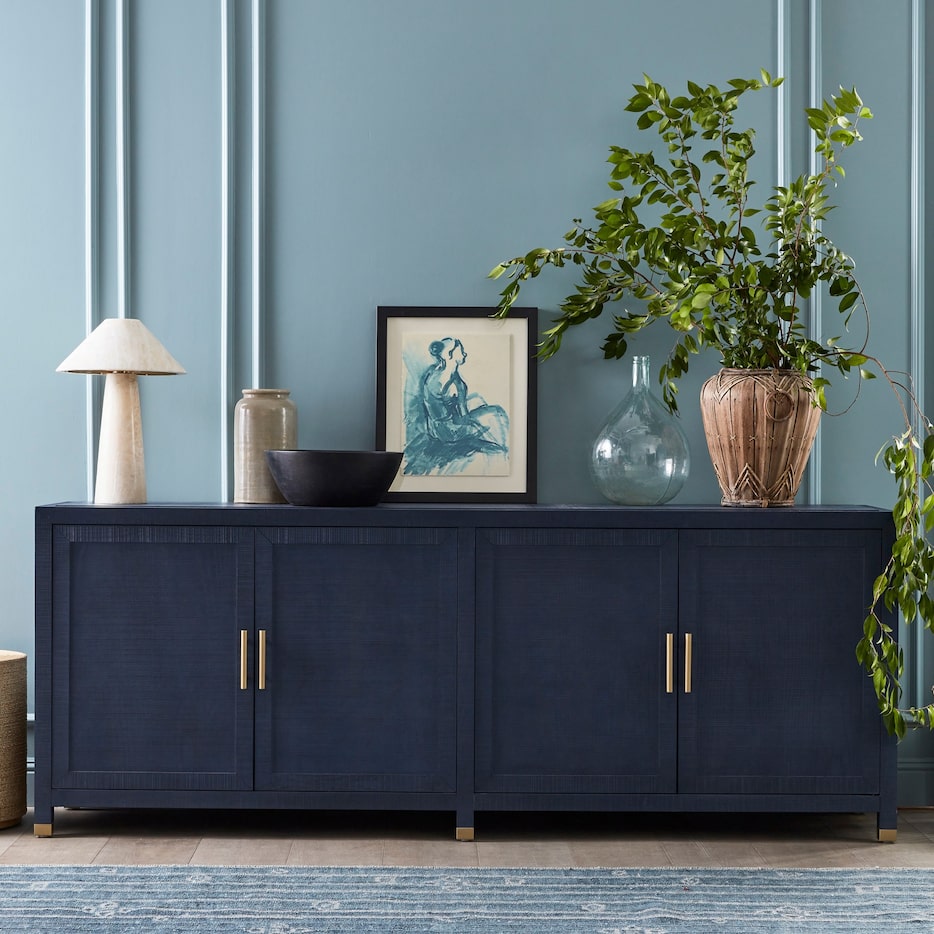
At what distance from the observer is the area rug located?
2.01 m

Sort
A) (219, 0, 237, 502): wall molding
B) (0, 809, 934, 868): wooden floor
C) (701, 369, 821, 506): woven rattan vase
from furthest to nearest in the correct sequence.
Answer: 1. (219, 0, 237, 502): wall molding
2. (701, 369, 821, 506): woven rattan vase
3. (0, 809, 934, 868): wooden floor

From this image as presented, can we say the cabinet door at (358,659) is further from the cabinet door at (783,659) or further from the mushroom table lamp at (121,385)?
the cabinet door at (783,659)

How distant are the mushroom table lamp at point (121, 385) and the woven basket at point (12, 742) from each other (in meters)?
0.49

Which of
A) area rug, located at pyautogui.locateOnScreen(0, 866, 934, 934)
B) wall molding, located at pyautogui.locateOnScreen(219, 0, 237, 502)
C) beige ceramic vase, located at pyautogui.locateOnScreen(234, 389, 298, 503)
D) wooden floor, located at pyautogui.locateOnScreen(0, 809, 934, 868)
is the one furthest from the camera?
wall molding, located at pyautogui.locateOnScreen(219, 0, 237, 502)

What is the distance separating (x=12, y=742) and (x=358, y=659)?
93 centimetres

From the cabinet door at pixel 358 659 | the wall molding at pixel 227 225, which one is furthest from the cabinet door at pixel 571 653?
the wall molding at pixel 227 225

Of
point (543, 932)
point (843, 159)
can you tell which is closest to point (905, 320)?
point (843, 159)

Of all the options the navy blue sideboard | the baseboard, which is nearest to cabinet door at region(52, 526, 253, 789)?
the navy blue sideboard

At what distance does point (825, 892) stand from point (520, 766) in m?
0.73

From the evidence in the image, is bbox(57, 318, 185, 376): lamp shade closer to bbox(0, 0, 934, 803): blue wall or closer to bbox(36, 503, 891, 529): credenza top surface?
bbox(0, 0, 934, 803): blue wall

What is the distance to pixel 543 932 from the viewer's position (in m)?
1.98

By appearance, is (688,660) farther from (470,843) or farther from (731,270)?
(731,270)

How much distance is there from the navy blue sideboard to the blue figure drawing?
1.32 feet

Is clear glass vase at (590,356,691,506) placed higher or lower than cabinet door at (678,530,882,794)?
higher
